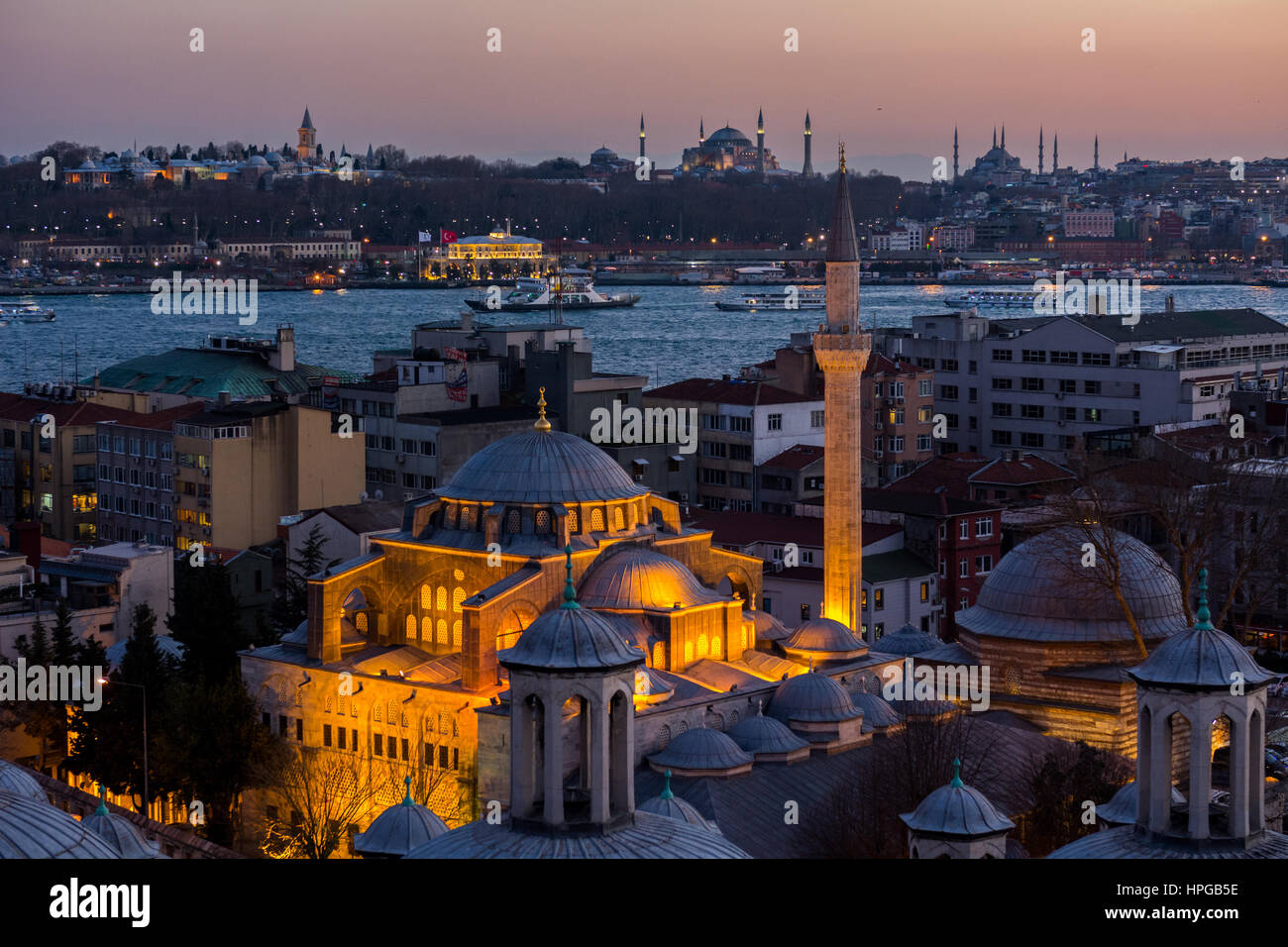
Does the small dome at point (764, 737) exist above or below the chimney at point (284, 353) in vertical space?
below

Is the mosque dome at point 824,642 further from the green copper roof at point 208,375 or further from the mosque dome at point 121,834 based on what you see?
the green copper roof at point 208,375

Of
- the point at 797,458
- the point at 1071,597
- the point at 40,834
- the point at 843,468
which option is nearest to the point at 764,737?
the point at 1071,597

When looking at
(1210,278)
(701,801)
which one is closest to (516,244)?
(1210,278)

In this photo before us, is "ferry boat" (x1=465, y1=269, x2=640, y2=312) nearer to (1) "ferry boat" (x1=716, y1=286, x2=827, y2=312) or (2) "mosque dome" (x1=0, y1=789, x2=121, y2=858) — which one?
(1) "ferry boat" (x1=716, y1=286, x2=827, y2=312)

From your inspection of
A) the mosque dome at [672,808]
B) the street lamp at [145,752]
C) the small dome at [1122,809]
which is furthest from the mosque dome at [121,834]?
the small dome at [1122,809]

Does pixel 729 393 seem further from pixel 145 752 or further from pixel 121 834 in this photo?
pixel 121 834

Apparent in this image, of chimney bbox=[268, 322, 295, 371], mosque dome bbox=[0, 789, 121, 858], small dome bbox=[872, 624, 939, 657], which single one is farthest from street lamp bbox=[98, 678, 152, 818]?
chimney bbox=[268, 322, 295, 371]
